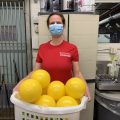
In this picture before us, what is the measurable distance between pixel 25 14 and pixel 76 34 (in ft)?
2.56

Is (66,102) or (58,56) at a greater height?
(58,56)

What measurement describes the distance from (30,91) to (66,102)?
226 millimetres

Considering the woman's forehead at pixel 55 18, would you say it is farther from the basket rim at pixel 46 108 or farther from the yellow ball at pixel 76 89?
the basket rim at pixel 46 108

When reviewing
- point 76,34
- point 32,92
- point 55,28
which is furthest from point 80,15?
point 32,92

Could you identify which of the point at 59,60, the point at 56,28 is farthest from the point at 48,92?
the point at 56,28

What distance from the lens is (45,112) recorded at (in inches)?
48.1

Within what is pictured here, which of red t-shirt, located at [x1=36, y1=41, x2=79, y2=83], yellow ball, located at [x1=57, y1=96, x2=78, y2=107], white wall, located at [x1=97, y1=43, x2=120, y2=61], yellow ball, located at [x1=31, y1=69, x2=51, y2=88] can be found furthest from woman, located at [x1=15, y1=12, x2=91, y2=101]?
white wall, located at [x1=97, y1=43, x2=120, y2=61]

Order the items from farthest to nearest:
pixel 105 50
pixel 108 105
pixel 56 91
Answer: pixel 105 50 → pixel 108 105 → pixel 56 91

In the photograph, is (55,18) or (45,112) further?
(55,18)

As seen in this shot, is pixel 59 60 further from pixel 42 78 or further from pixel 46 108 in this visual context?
pixel 46 108

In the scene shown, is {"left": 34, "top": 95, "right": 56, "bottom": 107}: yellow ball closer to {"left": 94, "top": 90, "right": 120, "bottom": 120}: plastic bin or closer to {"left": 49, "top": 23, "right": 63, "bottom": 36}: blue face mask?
{"left": 49, "top": 23, "right": 63, "bottom": 36}: blue face mask

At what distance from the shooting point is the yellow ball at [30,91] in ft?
4.01

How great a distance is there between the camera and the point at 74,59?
6.05 feet

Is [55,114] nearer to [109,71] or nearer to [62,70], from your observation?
[62,70]
